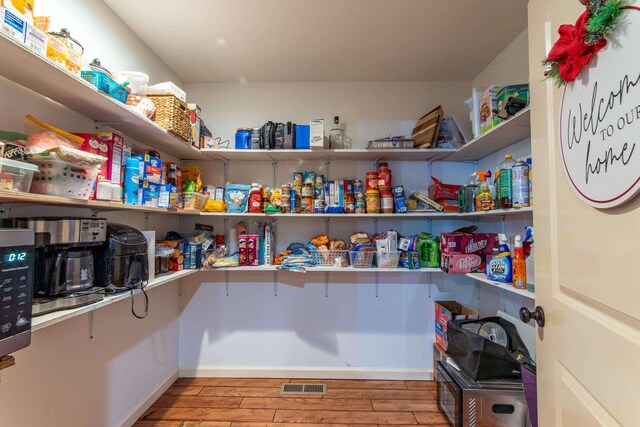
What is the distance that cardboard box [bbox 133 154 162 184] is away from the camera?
4.84 feet

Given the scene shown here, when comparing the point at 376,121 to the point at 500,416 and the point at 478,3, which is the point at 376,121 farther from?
the point at 500,416

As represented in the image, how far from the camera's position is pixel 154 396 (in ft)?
6.30

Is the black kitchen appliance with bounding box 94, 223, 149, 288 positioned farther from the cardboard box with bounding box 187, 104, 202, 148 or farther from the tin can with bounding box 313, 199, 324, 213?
the tin can with bounding box 313, 199, 324, 213

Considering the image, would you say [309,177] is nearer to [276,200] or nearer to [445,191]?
[276,200]

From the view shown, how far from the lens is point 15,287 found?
81 centimetres

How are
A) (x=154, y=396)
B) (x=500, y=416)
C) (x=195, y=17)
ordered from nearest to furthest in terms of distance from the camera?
(x=500, y=416)
(x=195, y=17)
(x=154, y=396)

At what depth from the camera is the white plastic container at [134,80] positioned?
1.42m

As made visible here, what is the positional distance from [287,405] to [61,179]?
6.33ft

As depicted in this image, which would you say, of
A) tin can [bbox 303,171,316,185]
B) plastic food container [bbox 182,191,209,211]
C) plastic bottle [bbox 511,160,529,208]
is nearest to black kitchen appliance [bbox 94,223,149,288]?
plastic food container [bbox 182,191,209,211]

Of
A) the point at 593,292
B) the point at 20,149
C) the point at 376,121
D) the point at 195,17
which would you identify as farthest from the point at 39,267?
the point at 376,121

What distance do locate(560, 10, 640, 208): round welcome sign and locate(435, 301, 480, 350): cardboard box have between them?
1.56 metres

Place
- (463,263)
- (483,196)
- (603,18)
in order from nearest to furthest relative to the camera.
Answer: (603,18) < (483,196) < (463,263)

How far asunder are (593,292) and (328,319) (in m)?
1.89

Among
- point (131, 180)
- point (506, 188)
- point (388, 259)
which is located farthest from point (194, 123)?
point (506, 188)
